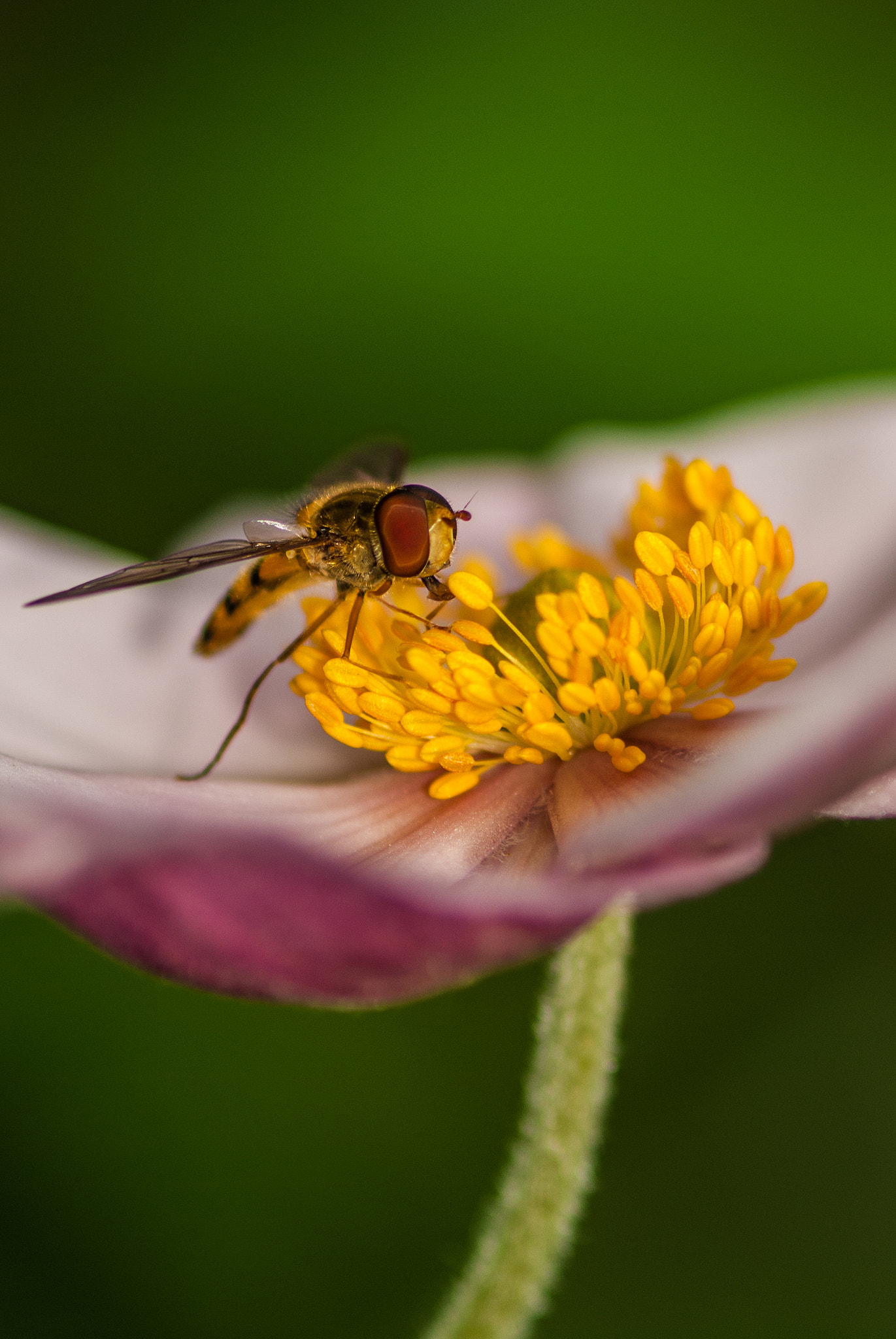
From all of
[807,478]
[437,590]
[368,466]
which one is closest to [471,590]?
Answer: [437,590]

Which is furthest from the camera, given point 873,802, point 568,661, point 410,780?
point 410,780

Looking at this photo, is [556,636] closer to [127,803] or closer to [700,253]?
[127,803]

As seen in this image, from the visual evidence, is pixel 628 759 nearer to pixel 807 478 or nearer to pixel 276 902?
pixel 276 902

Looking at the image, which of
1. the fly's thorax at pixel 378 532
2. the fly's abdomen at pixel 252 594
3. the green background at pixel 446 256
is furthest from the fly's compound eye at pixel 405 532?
the green background at pixel 446 256

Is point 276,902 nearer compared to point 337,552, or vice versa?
point 276,902

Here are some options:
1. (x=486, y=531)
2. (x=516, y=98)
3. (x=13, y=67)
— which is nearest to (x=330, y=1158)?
(x=486, y=531)

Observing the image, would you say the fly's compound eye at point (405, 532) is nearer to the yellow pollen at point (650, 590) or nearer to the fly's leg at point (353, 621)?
A: the fly's leg at point (353, 621)
